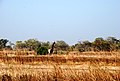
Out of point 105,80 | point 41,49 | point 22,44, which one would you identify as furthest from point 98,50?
point 22,44

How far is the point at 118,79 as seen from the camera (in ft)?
20.2

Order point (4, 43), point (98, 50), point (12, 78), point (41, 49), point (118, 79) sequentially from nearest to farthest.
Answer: point (118, 79)
point (12, 78)
point (98, 50)
point (41, 49)
point (4, 43)

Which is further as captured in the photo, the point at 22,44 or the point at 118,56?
the point at 22,44

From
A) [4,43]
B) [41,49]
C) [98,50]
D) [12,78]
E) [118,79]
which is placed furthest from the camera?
[4,43]

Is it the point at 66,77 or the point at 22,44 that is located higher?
the point at 22,44

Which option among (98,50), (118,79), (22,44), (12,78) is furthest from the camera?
(22,44)

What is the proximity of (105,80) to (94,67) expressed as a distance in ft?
1.71

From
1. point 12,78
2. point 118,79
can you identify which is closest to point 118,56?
point 118,79

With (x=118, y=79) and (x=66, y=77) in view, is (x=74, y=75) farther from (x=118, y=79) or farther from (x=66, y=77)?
(x=118, y=79)

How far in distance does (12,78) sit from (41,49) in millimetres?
36040

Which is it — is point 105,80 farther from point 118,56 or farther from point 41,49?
point 41,49

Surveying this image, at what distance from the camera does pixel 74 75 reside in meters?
6.55

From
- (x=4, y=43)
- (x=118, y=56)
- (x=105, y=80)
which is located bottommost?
(x=105, y=80)

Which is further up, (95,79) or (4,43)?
(4,43)
